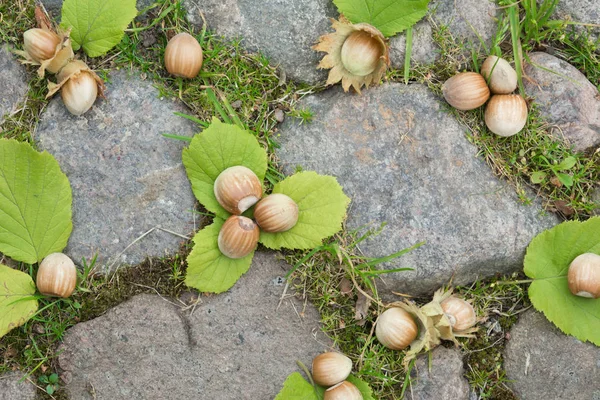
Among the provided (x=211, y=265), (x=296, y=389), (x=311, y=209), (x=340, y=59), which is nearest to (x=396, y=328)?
(x=296, y=389)

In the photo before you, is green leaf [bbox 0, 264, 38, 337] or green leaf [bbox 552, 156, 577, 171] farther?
green leaf [bbox 552, 156, 577, 171]

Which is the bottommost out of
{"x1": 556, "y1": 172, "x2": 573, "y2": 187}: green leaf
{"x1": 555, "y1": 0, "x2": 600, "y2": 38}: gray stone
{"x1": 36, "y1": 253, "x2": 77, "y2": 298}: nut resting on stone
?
{"x1": 556, "y1": 172, "x2": 573, "y2": 187}: green leaf

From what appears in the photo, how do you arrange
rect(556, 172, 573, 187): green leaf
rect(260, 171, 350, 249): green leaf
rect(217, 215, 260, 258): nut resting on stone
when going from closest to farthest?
rect(217, 215, 260, 258): nut resting on stone
rect(260, 171, 350, 249): green leaf
rect(556, 172, 573, 187): green leaf

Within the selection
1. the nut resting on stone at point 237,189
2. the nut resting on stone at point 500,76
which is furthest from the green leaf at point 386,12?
the nut resting on stone at point 237,189

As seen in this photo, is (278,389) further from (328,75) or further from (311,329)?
(328,75)

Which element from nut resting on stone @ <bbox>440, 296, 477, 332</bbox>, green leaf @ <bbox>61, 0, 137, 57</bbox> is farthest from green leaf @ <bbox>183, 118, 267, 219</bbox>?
nut resting on stone @ <bbox>440, 296, 477, 332</bbox>

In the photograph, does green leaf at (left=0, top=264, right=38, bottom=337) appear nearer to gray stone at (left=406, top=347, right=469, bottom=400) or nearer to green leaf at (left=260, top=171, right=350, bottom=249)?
green leaf at (left=260, top=171, right=350, bottom=249)

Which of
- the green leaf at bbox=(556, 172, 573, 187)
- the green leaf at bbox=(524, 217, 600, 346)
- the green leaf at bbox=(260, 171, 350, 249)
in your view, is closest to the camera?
the green leaf at bbox=(260, 171, 350, 249)

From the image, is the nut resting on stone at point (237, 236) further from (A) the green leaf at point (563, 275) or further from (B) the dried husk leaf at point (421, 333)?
(A) the green leaf at point (563, 275)

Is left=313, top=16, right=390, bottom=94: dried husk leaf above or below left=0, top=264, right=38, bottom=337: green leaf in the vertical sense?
above
